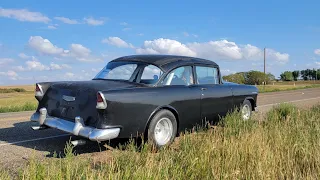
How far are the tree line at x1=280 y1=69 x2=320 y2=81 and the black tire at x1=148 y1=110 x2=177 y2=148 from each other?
4860 inches

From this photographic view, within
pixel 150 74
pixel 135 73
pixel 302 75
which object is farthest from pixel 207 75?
pixel 302 75

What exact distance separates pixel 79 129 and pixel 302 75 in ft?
508

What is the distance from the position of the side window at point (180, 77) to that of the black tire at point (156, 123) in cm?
59

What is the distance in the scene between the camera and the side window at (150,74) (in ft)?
19.0

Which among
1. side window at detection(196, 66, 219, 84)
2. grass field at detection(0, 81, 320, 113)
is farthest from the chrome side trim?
grass field at detection(0, 81, 320, 113)

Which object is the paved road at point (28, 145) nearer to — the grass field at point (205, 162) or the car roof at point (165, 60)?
the grass field at point (205, 162)

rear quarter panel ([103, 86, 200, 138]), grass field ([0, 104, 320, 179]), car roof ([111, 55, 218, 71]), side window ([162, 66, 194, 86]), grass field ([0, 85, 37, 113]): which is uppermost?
car roof ([111, 55, 218, 71])

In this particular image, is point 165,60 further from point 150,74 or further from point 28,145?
point 28,145

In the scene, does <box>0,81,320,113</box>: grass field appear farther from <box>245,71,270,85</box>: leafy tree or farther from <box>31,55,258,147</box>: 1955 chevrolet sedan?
<box>245,71,270,85</box>: leafy tree

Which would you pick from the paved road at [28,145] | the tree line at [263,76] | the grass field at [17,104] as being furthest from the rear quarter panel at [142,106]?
the tree line at [263,76]

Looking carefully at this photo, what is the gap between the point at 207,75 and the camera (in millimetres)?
6941

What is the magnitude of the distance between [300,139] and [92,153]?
3268 mm

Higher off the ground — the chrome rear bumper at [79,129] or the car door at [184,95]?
the car door at [184,95]

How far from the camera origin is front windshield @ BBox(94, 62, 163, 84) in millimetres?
5828
